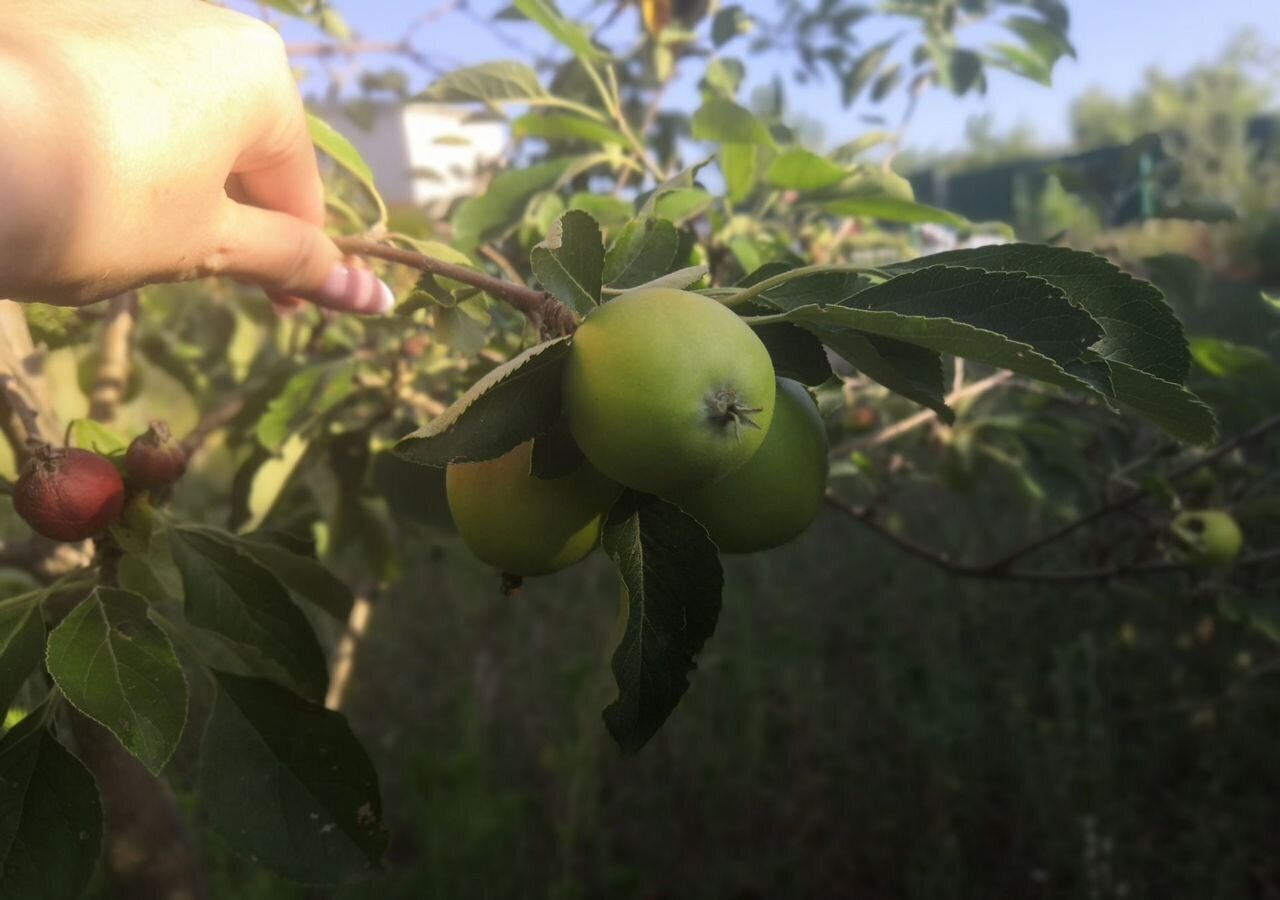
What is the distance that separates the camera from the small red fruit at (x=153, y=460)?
3.18 ft

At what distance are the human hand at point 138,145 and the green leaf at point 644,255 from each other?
0.92ft

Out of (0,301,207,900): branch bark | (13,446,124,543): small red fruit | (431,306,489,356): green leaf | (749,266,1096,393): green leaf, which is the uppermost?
(749,266,1096,393): green leaf

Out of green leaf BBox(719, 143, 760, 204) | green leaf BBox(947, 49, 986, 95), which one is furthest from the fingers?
green leaf BBox(947, 49, 986, 95)

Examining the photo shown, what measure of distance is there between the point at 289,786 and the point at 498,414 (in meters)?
0.57

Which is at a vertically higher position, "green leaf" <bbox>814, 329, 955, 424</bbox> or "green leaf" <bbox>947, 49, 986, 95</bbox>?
"green leaf" <bbox>814, 329, 955, 424</bbox>

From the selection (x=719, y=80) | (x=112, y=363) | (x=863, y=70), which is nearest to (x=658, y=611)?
(x=112, y=363)

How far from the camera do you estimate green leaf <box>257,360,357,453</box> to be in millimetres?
1261

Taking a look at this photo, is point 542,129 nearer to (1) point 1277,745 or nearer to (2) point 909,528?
(1) point 1277,745

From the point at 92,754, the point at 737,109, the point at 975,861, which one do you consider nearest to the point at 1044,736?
the point at 975,861

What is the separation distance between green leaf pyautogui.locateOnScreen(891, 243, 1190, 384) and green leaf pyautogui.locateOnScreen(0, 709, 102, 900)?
0.87 metres

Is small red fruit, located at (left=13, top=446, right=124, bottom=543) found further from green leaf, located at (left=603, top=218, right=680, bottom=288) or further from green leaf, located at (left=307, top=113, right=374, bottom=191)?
green leaf, located at (left=603, top=218, right=680, bottom=288)

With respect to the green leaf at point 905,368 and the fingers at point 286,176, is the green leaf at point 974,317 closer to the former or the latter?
the green leaf at point 905,368

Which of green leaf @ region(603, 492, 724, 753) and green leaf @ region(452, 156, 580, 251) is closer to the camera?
green leaf @ region(603, 492, 724, 753)

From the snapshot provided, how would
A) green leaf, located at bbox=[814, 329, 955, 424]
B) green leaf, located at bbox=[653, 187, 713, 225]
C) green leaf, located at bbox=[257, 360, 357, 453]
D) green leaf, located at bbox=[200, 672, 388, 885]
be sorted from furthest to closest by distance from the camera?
green leaf, located at bbox=[257, 360, 357, 453] < green leaf, located at bbox=[653, 187, 713, 225] < green leaf, located at bbox=[200, 672, 388, 885] < green leaf, located at bbox=[814, 329, 955, 424]
